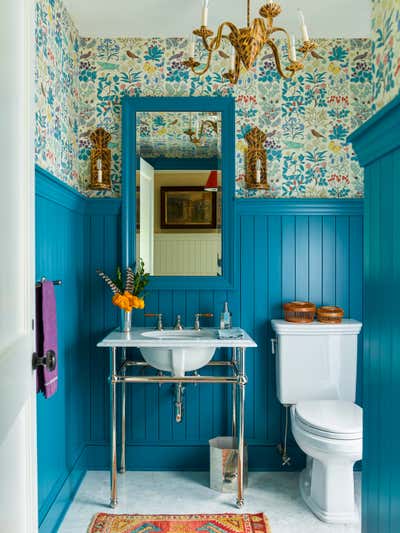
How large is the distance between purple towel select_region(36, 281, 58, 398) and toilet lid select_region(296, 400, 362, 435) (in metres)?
1.24

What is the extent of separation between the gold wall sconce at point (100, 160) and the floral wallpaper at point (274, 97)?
0.13 ft

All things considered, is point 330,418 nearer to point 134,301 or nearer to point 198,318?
point 198,318

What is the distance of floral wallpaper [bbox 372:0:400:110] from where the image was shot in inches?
44.4

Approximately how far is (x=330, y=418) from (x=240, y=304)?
862mm

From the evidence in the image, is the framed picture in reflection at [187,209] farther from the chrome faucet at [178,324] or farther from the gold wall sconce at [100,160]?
the chrome faucet at [178,324]

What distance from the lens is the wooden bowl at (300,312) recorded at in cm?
279

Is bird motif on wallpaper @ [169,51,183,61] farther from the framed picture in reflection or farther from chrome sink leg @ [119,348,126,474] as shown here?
chrome sink leg @ [119,348,126,474]

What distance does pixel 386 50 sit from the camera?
1185mm

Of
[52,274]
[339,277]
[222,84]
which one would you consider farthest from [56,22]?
[339,277]

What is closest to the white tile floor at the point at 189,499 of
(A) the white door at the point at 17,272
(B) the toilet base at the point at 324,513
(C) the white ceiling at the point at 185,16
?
(B) the toilet base at the point at 324,513

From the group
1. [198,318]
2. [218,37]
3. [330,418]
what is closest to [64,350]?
[198,318]

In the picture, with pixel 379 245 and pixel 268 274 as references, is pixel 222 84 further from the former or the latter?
pixel 379 245

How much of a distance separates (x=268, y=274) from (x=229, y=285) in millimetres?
248

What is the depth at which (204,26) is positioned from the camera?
6.06 feet
